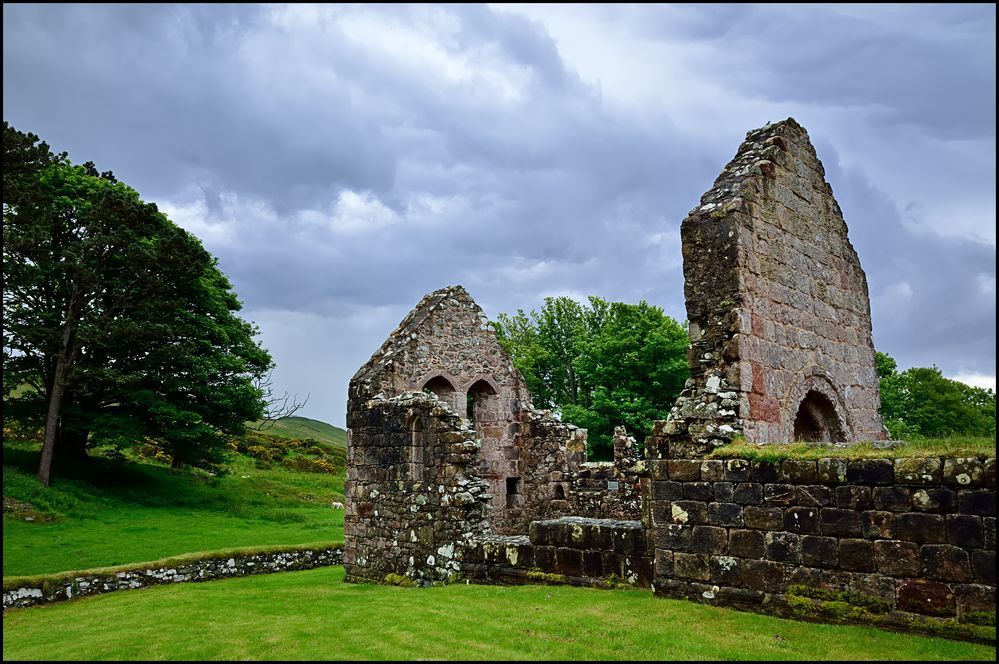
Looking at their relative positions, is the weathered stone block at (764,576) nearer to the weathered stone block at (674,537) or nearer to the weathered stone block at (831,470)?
the weathered stone block at (674,537)

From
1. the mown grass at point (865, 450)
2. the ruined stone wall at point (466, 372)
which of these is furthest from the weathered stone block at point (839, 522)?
the ruined stone wall at point (466, 372)

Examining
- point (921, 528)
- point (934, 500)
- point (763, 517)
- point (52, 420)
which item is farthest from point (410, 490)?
point (52, 420)

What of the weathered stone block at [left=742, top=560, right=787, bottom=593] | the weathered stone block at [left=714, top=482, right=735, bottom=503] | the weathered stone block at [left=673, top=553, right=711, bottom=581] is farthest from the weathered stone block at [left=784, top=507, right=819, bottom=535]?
the weathered stone block at [left=673, top=553, right=711, bottom=581]

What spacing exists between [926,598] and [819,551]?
3.20 ft

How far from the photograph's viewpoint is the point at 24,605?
1151 cm

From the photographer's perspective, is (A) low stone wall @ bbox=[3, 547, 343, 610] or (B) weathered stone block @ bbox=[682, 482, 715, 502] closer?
(B) weathered stone block @ bbox=[682, 482, 715, 502]

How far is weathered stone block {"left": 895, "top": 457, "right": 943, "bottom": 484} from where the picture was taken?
20.9ft

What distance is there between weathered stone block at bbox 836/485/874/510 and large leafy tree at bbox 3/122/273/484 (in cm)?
2194

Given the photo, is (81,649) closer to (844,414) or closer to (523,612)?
(523,612)

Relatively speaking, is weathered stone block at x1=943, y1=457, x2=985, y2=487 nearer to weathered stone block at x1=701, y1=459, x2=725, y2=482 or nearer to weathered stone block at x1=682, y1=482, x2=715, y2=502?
weathered stone block at x1=701, y1=459, x2=725, y2=482

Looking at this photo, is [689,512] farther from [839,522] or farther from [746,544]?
[839,522]

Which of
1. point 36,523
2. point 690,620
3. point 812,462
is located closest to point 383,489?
point 690,620

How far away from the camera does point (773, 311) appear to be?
10297 mm

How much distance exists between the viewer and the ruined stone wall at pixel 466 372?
16000 mm
